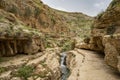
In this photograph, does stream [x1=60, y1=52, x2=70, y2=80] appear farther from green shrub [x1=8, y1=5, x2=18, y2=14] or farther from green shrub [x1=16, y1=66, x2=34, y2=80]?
green shrub [x1=8, y1=5, x2=18, y2=14]

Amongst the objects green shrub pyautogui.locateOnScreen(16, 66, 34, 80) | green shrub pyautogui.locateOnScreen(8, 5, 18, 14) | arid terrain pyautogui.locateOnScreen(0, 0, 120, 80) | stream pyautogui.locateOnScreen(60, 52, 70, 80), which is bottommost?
stream pyautogui.locateOnScreen(60, 52, 70, 80)

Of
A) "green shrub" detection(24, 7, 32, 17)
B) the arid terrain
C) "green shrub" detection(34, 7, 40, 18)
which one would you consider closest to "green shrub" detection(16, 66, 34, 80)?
the arid terrain

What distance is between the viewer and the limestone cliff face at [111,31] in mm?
13009

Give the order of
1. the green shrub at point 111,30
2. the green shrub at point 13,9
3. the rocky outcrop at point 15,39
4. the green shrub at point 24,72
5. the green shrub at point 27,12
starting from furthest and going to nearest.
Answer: the green shrub at point 27,12 < the green shrub at point 13,9 < the rocky outcrop at point 15,39 < the green shrub at point 24,72 < the green shrub at point 111,30

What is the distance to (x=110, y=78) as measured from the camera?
43.1 feet

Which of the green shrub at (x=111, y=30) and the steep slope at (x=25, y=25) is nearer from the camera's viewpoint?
the green shrub at (x=111, y=30)

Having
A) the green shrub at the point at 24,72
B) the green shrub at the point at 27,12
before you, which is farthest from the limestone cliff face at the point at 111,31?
the green shrub at the point at 27,12

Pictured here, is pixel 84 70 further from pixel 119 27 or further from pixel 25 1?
pixel 25 1

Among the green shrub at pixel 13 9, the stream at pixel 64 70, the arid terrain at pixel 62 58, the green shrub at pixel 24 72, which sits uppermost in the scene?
the green shrub at pixel 13 9

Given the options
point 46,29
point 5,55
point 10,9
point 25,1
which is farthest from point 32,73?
point 46,29

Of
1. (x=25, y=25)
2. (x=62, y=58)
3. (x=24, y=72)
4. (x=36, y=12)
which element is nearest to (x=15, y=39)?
(x=24, y=72)

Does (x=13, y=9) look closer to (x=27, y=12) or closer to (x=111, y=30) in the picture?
(x=27, y=12)

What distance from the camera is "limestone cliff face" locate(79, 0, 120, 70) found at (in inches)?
512

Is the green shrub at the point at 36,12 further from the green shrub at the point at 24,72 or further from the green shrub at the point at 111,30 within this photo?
the green shrub at the point at 111,30
